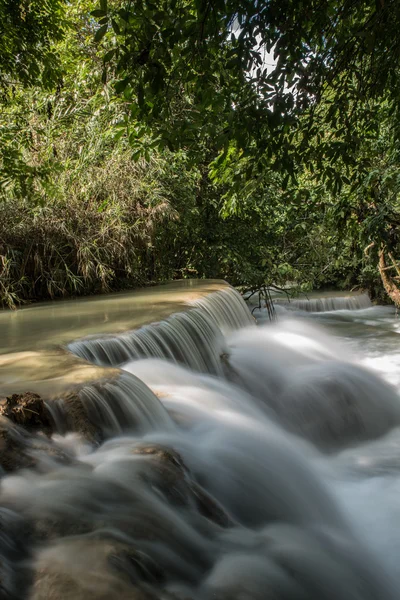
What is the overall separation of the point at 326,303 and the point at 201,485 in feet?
43.6

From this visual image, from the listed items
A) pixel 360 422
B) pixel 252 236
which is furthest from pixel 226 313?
pixel 252 236

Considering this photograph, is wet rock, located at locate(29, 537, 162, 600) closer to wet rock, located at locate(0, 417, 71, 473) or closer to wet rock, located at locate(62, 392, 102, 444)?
wet rock, located at locate(0, 417, 71, 473)

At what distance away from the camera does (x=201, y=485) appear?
10.8 feet

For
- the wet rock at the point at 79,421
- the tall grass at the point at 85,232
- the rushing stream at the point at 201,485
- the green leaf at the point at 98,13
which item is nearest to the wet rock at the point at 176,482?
the rushing stream at the point at 201,485

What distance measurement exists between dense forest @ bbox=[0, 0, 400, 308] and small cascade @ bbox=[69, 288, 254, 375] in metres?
1.53

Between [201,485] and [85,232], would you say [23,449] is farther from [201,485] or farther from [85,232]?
[85,232]

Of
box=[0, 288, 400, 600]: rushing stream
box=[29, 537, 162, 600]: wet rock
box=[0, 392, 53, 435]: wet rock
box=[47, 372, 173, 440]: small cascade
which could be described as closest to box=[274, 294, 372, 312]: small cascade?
box=[0, 288, 400, 600]: rushing stream

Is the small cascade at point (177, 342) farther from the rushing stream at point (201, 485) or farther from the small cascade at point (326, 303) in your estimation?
the small cascade at point (326, 303)

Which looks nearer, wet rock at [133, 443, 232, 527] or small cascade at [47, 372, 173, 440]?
wet rock at [133, 443, 232, 527]

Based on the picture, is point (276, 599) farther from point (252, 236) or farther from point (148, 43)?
point (252, 236)

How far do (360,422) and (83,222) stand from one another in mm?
6420

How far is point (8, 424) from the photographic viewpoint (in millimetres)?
2959

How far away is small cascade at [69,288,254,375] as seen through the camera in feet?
17.0

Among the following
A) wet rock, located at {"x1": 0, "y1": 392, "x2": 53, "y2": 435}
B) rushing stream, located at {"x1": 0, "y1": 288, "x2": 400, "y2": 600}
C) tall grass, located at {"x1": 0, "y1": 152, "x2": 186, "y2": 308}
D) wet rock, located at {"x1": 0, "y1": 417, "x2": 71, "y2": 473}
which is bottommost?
rushing stream, located at {"x1": 0, "y1": 288, "x2": 400, "y2": 600}
